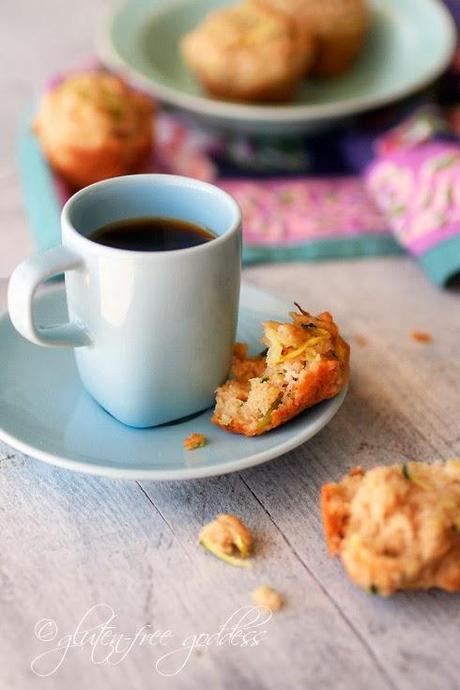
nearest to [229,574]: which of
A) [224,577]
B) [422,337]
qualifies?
[224,577]

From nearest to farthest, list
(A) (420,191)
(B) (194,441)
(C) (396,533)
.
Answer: (C) (396,533) → (B) (194,441) → (A) (420,191)

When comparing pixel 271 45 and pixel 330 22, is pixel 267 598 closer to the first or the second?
pixel 271 45

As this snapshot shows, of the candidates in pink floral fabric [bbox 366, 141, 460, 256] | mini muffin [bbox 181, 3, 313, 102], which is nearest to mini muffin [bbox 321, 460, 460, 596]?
pink floral fabric [bbox 366, 141, 460, 256]

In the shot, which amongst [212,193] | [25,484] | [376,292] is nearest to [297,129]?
[376,292]

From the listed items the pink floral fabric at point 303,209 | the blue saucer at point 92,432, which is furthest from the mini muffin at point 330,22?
the blue saucer at point 92,432

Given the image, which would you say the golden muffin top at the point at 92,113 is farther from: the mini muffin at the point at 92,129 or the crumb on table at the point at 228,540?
the crumb on table at the point at 228,540
